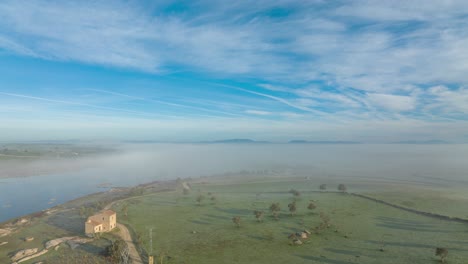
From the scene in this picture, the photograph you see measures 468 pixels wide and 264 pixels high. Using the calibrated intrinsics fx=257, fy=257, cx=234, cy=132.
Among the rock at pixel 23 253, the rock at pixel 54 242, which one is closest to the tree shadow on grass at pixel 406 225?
the rock at pixel 54 242

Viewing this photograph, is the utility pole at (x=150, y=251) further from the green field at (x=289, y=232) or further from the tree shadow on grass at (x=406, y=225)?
the tree shadow on grass at (x=406, y=225)

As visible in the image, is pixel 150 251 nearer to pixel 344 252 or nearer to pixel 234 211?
pixel 234 211

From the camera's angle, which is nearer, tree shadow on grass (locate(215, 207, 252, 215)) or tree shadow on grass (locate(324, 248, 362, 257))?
tree shadow on grass (locate(324, 248, 362, 257))

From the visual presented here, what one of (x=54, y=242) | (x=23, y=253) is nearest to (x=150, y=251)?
(x=54, y=242)

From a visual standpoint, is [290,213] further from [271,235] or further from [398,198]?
[398,198]

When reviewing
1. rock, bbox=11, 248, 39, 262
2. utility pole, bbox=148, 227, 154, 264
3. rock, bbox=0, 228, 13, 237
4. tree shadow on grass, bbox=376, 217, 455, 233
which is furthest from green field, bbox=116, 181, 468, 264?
rock, bbox=0, 228, 13, 237

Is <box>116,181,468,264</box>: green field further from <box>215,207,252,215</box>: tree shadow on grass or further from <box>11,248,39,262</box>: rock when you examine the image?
<box>11,248,39,262</box>: rock

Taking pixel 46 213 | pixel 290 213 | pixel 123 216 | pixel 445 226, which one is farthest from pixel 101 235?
pixel 445 226
